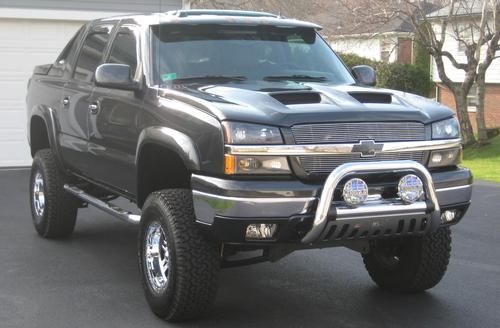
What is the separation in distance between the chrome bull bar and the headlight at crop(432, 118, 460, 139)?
0.41m

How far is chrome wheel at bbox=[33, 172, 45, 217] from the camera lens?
746 centimetres

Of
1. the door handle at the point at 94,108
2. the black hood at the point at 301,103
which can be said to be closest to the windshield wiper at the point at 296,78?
the black hood at the point at 301,103

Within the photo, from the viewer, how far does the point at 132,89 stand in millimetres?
5262

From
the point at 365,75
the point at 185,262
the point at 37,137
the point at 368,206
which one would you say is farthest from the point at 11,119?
the point at 368,206

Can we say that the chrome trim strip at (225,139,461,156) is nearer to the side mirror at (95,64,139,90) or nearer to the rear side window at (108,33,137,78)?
the side mirror at (95,64,139,90)

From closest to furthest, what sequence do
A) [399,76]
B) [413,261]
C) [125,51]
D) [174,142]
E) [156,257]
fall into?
1. [174,142]
2. [156,257]
3. [413,261]
4. [125,51]
5. [399,76]

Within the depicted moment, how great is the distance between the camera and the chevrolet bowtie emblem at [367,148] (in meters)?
4.36

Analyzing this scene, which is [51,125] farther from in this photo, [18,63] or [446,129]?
[18,63]

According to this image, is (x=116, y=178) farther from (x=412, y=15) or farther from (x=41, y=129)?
(x=412, y=15)

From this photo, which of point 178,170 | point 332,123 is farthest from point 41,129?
point 332,123

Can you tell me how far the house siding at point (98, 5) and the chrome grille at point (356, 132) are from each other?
9060mm

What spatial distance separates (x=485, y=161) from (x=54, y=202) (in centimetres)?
1215

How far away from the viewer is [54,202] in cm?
711

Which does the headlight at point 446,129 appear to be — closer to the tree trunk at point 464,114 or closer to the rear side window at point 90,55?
the rear side window at point 90,55
